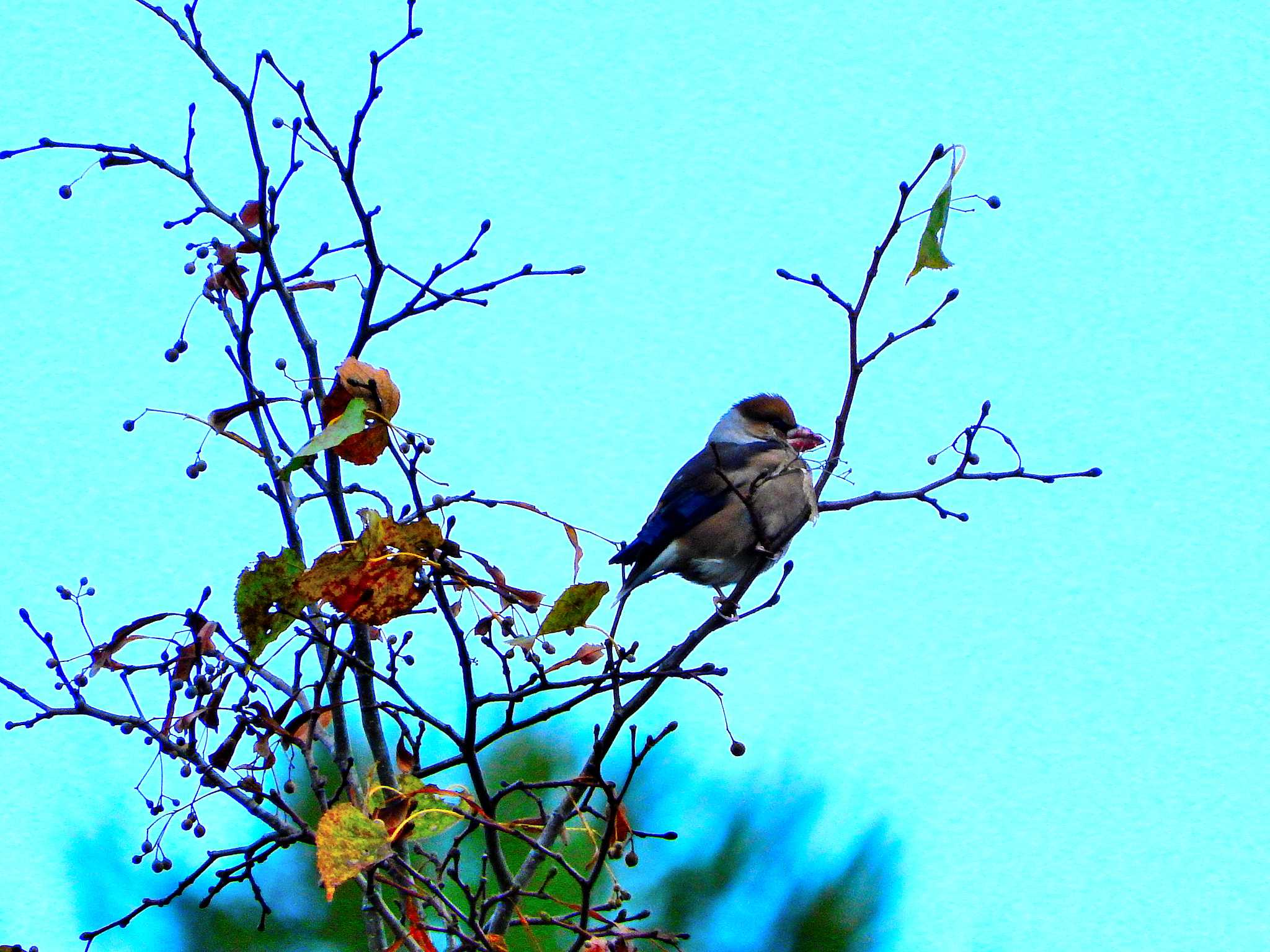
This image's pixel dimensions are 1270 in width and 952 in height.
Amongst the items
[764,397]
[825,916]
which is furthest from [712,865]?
[764,397]

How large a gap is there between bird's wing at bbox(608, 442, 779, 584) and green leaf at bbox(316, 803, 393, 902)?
153 cm

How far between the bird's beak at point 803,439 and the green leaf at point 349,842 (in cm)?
261

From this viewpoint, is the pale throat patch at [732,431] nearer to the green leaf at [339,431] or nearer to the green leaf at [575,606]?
the green leaf at [575,606]

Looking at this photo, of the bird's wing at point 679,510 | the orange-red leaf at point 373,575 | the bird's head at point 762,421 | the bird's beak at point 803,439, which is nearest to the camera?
the orange-red leaf at point 373,575

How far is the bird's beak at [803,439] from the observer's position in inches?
165

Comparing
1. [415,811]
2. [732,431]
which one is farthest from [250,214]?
[732,431]

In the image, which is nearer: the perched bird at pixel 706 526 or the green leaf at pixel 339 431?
the green leaf at pixel 339 431

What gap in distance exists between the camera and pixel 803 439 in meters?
4.22

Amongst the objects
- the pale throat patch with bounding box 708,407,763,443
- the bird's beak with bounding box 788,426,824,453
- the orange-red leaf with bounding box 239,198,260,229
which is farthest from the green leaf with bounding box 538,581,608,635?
the pale throat patch with bounding box 708,407,763,443

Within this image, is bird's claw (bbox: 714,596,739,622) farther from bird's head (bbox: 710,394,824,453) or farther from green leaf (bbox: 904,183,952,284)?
bird's head (bbox: 710,394,824,453)

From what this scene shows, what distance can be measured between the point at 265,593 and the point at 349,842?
0.40 m

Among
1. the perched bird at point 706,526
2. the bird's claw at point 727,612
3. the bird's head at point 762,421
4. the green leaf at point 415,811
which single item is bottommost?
the green leaf at point 415,811

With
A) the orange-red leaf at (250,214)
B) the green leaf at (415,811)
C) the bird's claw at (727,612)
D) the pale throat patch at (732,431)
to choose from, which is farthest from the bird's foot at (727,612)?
the pale throat patch at (732,431)

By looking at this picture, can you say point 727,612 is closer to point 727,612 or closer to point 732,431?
point 727,612
